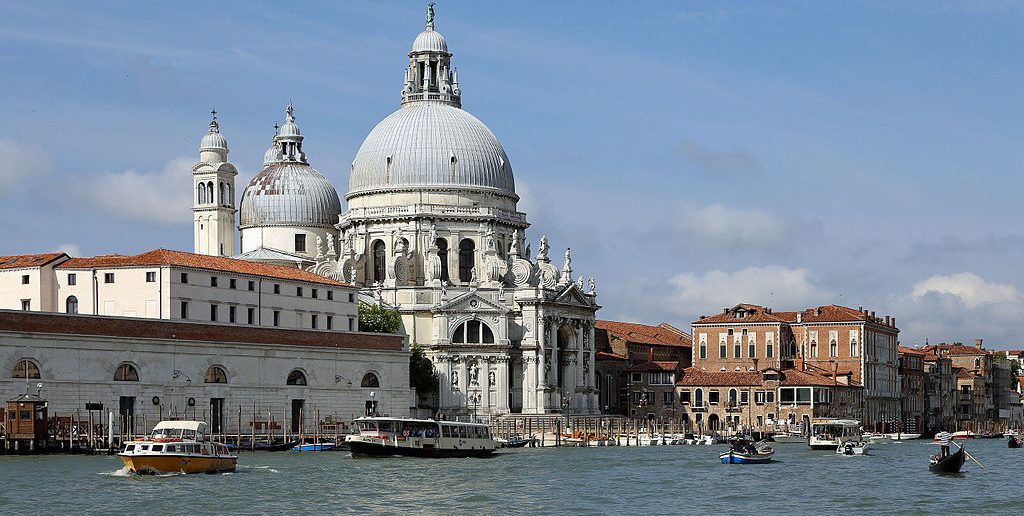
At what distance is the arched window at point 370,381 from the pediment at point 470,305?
48.2 ft

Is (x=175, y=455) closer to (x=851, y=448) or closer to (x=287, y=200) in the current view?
(x=851, y=448)

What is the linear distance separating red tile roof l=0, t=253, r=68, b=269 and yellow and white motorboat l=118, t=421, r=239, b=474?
1812cm

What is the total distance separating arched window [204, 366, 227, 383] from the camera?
2741 inches

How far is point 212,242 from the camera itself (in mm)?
98812

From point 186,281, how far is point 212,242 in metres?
27.4

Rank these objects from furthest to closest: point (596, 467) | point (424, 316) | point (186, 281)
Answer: point (424, 316) → point (186, 281) → point (596, 467)

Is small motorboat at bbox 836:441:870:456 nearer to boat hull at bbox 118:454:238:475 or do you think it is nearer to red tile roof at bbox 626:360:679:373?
boat hull at bbox 118:454:238:475

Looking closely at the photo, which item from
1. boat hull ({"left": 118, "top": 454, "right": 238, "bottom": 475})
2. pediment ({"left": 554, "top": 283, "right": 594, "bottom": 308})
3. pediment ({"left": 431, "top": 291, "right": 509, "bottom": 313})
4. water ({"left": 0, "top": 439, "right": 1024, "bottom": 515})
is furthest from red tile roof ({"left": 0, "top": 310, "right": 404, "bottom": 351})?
pediment ({"left": 554, "top": 283, "right": 594, "bottom": 308})

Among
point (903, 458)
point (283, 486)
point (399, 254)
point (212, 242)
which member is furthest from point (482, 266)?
point (283, 486)

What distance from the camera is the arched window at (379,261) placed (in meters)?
97.1

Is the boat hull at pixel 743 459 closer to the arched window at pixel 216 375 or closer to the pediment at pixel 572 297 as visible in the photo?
the arched window at pixel 216 375

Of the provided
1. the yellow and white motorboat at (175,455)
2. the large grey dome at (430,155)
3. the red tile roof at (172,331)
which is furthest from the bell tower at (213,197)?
the yellow and white motorboat at (175,455)

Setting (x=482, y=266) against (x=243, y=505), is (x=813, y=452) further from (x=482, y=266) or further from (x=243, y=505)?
(x=243, y=505)

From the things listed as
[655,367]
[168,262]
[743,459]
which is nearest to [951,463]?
[743,459]
